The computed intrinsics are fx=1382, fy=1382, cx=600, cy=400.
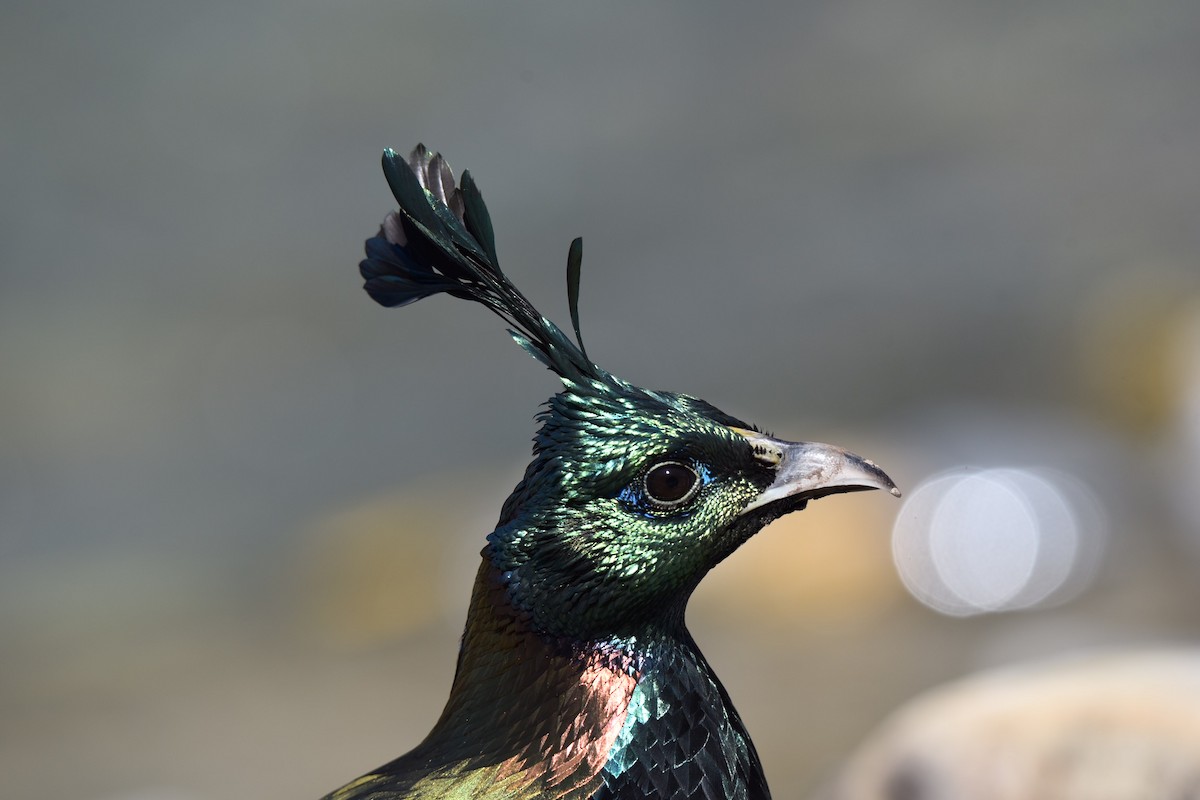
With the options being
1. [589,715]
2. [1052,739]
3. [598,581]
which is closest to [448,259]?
[598,581]

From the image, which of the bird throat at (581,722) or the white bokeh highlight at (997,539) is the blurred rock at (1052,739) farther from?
the white bokeh highlight at (997,539)

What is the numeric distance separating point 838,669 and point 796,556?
79 cm

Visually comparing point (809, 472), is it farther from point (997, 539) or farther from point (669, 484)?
point (997, 539)

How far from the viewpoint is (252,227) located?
10.8 metres

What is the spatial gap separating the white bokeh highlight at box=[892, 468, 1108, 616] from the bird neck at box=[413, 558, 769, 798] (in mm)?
5315

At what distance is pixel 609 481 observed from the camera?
6.55 feet

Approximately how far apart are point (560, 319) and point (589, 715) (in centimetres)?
689

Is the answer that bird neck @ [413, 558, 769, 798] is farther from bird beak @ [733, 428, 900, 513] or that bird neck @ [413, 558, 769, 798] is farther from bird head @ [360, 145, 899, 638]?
bird beak @ [733, 428, 900, 513]

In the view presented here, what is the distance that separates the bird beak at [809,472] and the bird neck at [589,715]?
0.82 ft

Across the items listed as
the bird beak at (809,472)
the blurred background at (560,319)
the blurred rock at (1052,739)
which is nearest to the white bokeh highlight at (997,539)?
the blurred background at (560,319)

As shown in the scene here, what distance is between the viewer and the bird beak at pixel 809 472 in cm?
205

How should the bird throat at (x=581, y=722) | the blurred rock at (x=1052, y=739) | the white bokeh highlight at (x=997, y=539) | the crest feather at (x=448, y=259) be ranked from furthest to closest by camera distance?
the white bokeh highlight at (x=997, y=539) → the blurred rock at (x=1052, y=739) → the crest feather at (x=448, y=259) → the bird throat at (x=581, y=722)

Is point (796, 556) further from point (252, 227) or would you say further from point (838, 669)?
point (252, 227)

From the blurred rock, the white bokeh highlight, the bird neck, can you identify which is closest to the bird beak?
the bird neck
